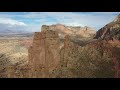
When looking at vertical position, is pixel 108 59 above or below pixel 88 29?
below

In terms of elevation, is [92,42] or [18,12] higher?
[18,12]

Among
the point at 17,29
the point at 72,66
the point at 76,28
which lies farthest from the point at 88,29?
the point at 17,29

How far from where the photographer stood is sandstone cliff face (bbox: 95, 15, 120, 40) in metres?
10.1

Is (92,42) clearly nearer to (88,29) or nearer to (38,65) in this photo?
(88,29)

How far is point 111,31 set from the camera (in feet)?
33.3

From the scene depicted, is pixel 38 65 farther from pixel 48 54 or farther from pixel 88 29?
pixel 88 29

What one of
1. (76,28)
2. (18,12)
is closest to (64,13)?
(76,28)

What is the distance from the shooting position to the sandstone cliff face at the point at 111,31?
33.1ft

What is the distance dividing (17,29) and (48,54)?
3.25 ft

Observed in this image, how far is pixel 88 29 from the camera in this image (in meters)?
10.2
